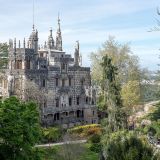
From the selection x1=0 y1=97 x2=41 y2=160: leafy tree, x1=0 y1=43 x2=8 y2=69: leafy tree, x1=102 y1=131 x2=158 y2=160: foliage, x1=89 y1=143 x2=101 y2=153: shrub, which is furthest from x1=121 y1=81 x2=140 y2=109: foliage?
x1=0 y1=97 x2=41 y2=160: leafy tree

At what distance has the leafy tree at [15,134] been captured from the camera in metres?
24.5

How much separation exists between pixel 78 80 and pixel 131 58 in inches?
351

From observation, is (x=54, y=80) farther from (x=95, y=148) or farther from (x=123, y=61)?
(x=95, y=148)

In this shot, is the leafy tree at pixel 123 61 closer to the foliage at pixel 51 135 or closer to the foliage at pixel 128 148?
the foliage at pixel 51 135

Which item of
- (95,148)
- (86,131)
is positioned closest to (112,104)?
(95,148)

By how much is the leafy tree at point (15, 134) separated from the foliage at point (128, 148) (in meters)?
5.25

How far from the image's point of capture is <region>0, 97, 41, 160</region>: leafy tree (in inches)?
963

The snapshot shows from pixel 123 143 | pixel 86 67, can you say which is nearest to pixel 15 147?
pixel 123 143

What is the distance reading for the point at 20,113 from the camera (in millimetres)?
26000

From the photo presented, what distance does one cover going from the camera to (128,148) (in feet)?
92.3

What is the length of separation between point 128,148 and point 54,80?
33266 mm

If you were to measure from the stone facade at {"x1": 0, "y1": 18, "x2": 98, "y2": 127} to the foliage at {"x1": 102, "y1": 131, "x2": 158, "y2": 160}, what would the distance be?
2719 cm

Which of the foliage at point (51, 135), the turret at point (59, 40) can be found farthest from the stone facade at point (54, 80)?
the foliage at point (51, 135)

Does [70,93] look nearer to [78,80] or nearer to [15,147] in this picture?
[78,80]
